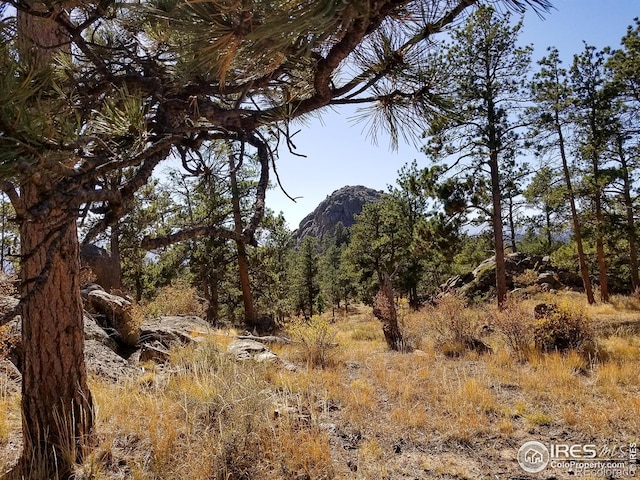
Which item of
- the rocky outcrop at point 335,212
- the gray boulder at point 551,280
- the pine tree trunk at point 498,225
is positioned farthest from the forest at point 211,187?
the rocky outcrop at point 335,212

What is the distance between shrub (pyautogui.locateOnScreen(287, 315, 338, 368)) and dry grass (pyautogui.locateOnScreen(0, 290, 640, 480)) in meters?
0.90

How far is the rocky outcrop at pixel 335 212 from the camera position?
94050 mm

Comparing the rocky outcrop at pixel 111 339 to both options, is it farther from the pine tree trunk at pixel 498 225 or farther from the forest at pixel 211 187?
the pine tree trunk at pixel 498 225

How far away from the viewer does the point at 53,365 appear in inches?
101

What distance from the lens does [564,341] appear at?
6.54 metres

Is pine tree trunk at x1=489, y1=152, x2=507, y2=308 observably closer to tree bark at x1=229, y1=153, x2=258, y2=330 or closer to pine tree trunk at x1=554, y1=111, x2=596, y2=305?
pine tree trunk at x1=554, y1=111, x2=596, y2=305

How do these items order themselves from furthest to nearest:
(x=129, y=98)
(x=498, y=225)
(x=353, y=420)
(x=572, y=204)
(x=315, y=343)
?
(x=572, y=204) → (x=498, y=225) → (x=315, y=343) → (x=353, y=420) → (x=129, y=98)

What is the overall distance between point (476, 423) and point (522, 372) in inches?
94.4

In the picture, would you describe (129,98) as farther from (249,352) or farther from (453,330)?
(453,330)

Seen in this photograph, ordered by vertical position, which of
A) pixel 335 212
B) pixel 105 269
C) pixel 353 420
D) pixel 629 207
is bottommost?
pixel 353 420

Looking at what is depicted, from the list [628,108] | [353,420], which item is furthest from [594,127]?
[353,420]

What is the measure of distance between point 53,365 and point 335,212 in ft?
312

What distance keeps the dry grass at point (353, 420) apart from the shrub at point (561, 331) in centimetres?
78

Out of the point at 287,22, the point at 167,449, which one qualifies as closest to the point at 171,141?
the point at 287,22
